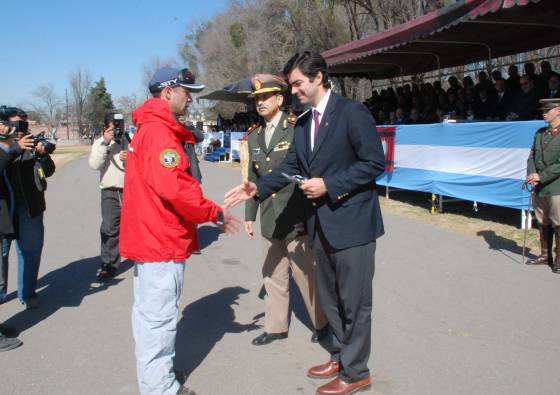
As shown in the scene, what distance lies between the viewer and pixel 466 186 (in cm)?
822

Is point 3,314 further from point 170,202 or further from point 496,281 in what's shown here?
point 496,281

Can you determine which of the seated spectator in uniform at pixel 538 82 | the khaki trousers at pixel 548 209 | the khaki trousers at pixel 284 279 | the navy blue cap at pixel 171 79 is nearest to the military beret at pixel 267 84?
the navy blue cap at pixel 171 79

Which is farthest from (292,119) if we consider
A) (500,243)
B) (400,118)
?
(400,118)

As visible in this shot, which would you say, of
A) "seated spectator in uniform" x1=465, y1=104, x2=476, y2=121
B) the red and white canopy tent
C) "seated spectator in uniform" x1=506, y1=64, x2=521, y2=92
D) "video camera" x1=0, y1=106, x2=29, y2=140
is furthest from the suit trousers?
"seated spectator in uniform" x1=506, y1=64, x2=521, y2=92

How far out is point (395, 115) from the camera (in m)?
12.6

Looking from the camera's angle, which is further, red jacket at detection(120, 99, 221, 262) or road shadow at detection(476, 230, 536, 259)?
road shadow at detection(476, 230, 536, 259)

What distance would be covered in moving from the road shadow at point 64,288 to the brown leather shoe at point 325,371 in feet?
8.79

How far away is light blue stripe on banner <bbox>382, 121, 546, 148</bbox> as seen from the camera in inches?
282

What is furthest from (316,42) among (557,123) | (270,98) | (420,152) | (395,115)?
(270,98)

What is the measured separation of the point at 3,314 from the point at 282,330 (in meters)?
2.76

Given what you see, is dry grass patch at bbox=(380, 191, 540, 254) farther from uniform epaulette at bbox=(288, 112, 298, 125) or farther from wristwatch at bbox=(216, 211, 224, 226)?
wristwatch at bbox=(216, 211, 224, 226)

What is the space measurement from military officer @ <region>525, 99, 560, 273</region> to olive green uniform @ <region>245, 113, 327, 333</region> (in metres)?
3.29

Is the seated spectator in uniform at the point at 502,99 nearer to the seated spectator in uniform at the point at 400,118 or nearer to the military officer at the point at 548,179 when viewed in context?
the seated spectator in uniform at the point at 400,118

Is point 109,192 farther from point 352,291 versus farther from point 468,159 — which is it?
point 468,159
